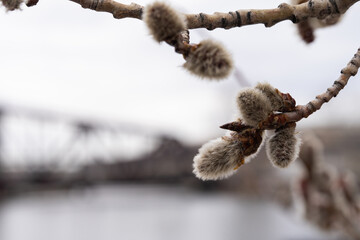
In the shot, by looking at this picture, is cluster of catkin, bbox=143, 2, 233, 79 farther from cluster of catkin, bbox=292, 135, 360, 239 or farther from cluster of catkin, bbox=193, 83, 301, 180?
→ cluster of catkin, bbox=292, 135, 360, 239

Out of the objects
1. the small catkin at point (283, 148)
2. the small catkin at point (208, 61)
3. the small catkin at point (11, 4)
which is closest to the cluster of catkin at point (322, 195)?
the small catkin at point (283, 148)

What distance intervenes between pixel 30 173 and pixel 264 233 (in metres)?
12.3

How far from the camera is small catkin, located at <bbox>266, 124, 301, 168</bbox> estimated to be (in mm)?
1075

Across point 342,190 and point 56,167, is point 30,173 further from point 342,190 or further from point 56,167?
point 342,190

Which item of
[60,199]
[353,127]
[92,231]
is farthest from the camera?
[60,199]

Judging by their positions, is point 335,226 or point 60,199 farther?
point 60,199

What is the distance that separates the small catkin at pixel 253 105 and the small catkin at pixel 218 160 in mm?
71

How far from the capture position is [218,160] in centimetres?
103

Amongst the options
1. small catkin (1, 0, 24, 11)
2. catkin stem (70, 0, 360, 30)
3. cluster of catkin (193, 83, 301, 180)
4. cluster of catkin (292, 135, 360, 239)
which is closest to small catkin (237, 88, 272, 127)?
cluster of catkin (193, 83, 301, 180)

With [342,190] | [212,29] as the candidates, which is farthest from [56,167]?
[212,29]

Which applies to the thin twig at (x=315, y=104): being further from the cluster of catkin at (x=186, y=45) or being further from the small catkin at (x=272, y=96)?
the cluster of catkin at (x=186, y=45)

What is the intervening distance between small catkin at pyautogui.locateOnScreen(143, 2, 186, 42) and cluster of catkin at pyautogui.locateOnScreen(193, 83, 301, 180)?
0.22 m

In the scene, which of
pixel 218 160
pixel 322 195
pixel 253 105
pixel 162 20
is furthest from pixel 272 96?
pixel 322 195

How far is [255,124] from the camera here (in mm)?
1024
